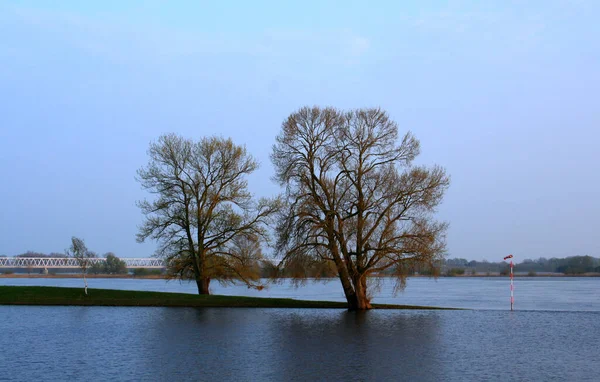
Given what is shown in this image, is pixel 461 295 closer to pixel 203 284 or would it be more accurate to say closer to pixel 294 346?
pixel 203 284

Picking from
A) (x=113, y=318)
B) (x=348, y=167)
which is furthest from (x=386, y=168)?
(x=113, y=318)

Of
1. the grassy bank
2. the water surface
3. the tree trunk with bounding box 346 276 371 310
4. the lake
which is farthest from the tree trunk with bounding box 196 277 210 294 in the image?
the tree trunk with bounding box 346 276 371 310

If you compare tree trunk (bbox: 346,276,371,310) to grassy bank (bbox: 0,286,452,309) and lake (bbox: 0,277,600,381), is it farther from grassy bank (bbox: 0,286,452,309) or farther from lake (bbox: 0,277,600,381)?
lake (bbox: 0,277,600,381)

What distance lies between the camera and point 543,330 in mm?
29516

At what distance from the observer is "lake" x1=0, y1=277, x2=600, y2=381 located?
1808 centimetres

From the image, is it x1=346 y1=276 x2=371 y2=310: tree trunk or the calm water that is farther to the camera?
the calm water

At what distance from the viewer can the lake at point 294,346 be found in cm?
1808

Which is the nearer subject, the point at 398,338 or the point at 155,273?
the point at 398,338

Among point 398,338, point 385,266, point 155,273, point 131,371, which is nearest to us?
point 131,371

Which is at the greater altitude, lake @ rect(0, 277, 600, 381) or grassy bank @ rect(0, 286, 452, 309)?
grassy bank @ rect(0, 286, 452, 309)

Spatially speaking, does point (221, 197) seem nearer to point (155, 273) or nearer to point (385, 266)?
point (385, 266)

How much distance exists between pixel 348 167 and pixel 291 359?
65.6 feet

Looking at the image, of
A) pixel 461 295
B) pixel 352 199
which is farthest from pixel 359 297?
pixel 461 295

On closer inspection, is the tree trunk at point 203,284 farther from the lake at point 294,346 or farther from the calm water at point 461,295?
the lake at point 294,346
